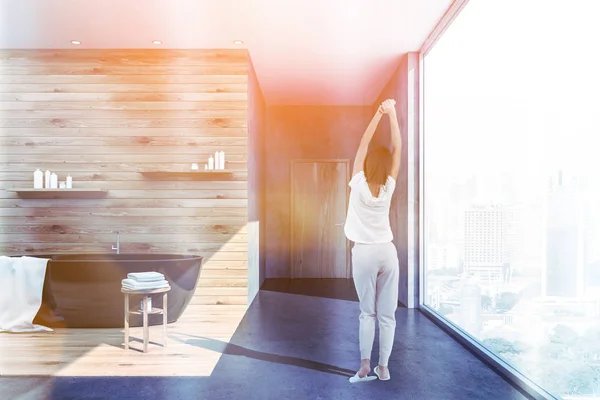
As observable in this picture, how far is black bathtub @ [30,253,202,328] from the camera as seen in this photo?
13.1 ft

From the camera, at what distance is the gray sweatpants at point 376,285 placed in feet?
8.73

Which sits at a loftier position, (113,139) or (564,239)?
(113,139)

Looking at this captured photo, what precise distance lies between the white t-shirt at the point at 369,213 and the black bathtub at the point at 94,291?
2.08 metres

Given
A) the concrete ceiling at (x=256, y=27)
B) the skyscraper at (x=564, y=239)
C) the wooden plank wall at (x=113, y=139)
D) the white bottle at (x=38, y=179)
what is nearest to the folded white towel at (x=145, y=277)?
the wooden plank wall at (x=113, y=139)

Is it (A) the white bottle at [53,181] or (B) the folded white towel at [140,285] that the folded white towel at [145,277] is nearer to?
(B) the folded white towel at [140,285]

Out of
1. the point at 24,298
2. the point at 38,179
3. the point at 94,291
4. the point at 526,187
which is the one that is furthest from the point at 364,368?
the point at 38,179

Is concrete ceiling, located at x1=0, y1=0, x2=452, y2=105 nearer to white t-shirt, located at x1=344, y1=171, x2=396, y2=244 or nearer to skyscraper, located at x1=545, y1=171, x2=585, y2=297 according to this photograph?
white t-shirt, located at x1=344, y1=171, x2=396, y2=244

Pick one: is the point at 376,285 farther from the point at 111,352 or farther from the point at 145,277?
the point at 111,352

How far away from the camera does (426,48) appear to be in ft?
15.9

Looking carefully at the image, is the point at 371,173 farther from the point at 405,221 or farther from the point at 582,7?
the point at 405,221

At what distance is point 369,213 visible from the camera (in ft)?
8.84

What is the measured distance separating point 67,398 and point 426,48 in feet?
14.3

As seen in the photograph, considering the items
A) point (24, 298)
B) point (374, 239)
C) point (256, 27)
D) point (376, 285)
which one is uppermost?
point (256, 27)

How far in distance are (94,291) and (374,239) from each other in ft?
8.66
